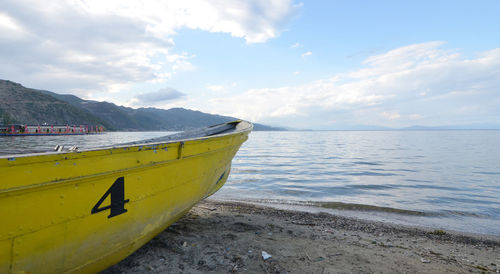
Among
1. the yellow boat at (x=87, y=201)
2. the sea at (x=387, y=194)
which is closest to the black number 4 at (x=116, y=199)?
the yellow boat at (x=87, y=201)

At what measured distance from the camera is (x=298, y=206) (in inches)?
333

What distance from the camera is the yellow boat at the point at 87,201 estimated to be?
2.11m

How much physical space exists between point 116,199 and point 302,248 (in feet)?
10.5

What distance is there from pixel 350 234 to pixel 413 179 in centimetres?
1043

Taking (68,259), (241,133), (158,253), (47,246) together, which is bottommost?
(158,253)

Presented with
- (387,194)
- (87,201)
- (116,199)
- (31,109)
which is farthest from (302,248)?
(31,109)

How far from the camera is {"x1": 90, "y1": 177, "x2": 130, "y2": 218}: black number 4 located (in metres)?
2.70

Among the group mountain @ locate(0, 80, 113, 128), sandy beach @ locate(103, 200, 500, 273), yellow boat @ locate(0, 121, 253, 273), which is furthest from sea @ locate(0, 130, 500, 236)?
mountain @ locate(0, 80, 113, 128)

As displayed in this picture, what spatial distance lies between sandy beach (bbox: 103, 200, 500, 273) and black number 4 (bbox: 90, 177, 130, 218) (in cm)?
119

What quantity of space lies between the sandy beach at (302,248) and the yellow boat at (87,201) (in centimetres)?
77

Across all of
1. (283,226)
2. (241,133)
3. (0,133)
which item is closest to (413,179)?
(283,226)

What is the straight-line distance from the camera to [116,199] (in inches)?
111

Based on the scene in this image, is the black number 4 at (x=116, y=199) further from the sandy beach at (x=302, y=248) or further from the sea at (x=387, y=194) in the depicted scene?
the sea at (x=387, y=194)

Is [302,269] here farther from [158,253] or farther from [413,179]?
[413,179]
